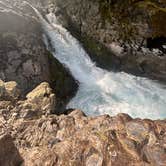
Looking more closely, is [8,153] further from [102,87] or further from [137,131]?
[102,87]

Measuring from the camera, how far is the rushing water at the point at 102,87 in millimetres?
19328

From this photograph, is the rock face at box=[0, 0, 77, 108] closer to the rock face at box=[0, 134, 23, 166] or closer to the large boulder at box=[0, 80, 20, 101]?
the large boulder at box=[0, 80, 20, 101]

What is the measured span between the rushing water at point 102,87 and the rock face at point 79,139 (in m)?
9.29

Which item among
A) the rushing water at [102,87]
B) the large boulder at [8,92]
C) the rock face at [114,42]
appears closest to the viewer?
the large boulder at [8,92]

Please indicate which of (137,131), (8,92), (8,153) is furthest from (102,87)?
(8,153)

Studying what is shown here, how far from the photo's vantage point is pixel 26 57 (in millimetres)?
19266

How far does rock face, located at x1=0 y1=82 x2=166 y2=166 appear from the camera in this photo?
774 centimetres

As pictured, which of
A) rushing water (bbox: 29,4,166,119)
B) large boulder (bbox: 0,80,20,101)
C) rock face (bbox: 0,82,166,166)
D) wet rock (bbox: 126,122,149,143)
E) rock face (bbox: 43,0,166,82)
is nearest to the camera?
rock face (bbox: 0,82,166,166)

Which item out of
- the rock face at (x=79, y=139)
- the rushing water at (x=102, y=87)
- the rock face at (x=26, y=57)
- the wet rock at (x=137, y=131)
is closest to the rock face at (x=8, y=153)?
the rock face at (x=79, y=139)

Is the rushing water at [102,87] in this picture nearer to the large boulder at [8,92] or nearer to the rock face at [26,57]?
the rock face at [26,57]

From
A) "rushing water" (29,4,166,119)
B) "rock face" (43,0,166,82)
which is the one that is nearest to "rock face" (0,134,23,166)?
"rushing water" (29,4,166,119)

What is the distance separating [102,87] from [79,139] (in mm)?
12958

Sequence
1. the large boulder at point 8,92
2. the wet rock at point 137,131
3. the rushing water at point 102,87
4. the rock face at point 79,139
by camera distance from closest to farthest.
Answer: the rock face at point 79,139 → the wet rock at point 137,131 → the large boulder at point 8,92 → the rushing water at point 102,87

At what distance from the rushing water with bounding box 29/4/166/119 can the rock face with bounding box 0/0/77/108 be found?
917mm
